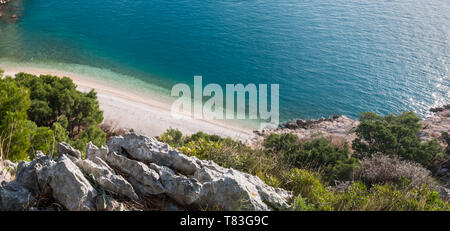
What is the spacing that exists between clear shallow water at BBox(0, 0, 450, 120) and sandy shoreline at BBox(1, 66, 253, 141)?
3.21 meters

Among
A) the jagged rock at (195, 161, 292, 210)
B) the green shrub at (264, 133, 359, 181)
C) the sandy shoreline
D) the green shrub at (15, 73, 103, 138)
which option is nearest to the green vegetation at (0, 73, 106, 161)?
the green shrub at (15, 73, 103, 138)

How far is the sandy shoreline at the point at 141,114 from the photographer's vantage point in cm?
2720

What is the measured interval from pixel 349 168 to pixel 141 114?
19.6 meters

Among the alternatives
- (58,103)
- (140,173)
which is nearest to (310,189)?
(140,173)

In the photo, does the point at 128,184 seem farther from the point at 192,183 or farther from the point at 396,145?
the point at 396,145

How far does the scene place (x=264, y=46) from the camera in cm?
4684

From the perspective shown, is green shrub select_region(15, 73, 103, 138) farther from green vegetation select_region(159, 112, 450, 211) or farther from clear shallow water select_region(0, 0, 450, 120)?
clear shallow water select_region(0, 0, 450, 120)

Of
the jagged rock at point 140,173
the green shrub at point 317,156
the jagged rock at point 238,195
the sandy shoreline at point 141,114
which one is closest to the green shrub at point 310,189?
the jagged rock at point 238,195

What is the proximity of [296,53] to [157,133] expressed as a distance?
91.3ft

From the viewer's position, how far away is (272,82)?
1569 inches

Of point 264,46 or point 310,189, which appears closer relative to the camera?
point 310,189

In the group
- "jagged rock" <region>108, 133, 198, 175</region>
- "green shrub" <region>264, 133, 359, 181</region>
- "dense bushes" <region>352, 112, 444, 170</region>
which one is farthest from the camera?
"dense bushes" <region>352, 112, 444, 170</region>

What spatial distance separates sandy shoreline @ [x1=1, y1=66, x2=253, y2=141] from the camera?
27.2 meters
